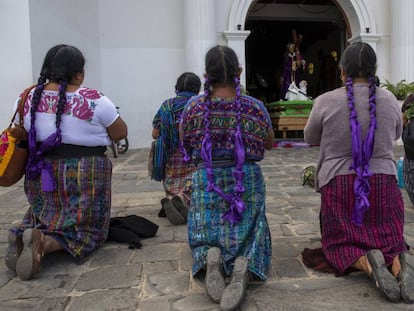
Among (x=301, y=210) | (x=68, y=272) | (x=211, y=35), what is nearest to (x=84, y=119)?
(x=68, y=272)

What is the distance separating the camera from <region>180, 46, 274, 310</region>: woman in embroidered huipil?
251 cm

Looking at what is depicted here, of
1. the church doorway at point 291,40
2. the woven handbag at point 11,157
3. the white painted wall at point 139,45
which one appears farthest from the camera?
the church doorway at point 291,40

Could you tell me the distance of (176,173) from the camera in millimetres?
4223

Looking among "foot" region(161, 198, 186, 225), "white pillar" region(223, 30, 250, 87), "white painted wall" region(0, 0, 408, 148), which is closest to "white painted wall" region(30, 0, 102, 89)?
"white painted wall" region(0, 0, 408, 148)

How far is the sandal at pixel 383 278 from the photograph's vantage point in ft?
7.11

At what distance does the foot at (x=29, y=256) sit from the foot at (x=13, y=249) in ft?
0.35

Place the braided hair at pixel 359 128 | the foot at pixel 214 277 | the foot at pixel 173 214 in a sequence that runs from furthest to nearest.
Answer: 1. the foot at pixel 173 214
2. the braided hair at pixel 359 128
3. the foot at pixel 214 277

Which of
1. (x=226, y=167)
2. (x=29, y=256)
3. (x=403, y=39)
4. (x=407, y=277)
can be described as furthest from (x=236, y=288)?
(x=403, y=39)

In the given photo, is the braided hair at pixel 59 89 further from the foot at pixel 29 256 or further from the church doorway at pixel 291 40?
the church doorway at pixel 291 40

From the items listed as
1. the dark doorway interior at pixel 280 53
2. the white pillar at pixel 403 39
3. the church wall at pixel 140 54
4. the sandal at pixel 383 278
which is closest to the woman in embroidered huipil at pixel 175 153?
the sandal at pixel 383 278

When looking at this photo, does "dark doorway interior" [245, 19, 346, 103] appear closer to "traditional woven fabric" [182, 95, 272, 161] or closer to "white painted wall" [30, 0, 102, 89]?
"white painted wall" [30, 0, 102, 89]

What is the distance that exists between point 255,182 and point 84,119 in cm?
116

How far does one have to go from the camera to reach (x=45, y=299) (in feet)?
7.81

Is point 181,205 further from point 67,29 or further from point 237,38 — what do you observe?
point 237,38
